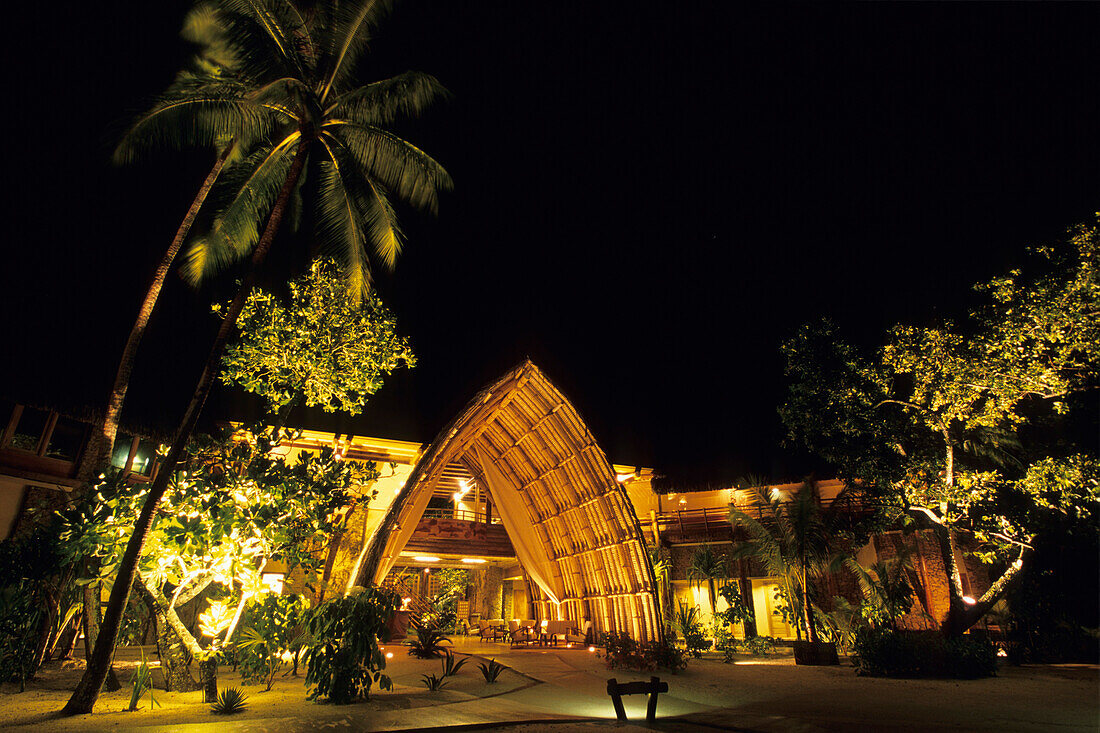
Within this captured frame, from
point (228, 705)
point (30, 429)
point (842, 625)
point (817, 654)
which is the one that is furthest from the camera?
point (842, 625)

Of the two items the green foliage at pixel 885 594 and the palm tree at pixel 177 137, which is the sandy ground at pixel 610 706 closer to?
the palm tree at pixel 177 137

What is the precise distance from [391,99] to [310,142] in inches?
58.9

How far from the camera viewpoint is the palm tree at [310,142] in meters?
8.34

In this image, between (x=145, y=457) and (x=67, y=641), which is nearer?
(x=67, y=641)

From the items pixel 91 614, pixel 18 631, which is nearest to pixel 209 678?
pixel 91 614

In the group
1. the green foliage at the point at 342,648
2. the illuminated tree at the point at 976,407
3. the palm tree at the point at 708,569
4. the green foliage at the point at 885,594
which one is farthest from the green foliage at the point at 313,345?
the palm tree at the point at 708,569

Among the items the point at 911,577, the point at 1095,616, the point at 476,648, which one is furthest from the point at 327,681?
the point at 911,577

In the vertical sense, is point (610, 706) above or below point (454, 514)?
below

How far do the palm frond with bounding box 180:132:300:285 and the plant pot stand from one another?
46.7 ft

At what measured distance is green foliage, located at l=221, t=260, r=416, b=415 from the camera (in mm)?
8609

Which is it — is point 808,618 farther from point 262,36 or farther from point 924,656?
point 262,36

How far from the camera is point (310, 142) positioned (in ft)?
29.4

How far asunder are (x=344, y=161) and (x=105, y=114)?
3.69 meters

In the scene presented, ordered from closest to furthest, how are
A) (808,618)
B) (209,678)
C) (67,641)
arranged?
1. (209,678)
2. (67,641)
3. (808,618)
